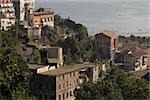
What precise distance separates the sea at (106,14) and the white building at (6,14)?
2781 millimetres

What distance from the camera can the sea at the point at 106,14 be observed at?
12.2 meters

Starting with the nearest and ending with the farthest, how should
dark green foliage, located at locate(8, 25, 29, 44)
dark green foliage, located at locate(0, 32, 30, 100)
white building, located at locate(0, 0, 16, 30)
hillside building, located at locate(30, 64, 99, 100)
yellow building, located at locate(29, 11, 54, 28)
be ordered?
dark green foliage, located at locate(0, 32, 30, 100) → hillside building, located at locate(30, 64, 99, 100) → dark green foliage, located at locate(8, 25, 29, 44) → white building, located at locate(0, 0, 16, 30) → yellow building, located at locate(29, 11, 54, 28)

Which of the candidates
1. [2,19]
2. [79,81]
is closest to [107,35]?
[2,19]

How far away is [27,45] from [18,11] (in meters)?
2.71

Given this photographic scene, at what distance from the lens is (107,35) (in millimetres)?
9336

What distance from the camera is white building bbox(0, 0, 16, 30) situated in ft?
25.4

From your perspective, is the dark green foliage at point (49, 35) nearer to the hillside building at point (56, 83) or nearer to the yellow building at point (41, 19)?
the yellow building at point (41, 19)

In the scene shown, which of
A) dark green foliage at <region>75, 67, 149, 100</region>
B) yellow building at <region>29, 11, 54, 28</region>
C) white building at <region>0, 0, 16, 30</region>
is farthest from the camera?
yellow building at <region>29, 11, 54, 28</region>

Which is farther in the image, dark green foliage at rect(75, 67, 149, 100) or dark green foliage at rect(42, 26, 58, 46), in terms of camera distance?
dark green foliage at rect(42, 26, 58, 46)

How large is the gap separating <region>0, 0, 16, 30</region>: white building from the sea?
9.12 ft

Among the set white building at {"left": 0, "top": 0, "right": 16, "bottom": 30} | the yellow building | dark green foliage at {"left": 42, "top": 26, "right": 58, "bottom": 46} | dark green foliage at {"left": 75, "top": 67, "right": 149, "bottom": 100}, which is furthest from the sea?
dark green foliage at {"left": 75, "top": 67, "right": 149, "bottom": 100}

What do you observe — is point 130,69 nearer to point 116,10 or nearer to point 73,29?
point 73,29

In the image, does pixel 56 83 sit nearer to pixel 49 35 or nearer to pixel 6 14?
pixel 49 35

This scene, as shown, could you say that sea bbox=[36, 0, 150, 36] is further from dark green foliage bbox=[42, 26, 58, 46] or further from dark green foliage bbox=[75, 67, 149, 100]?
dark green foliage bbox=[75, 67, 149, 100]
